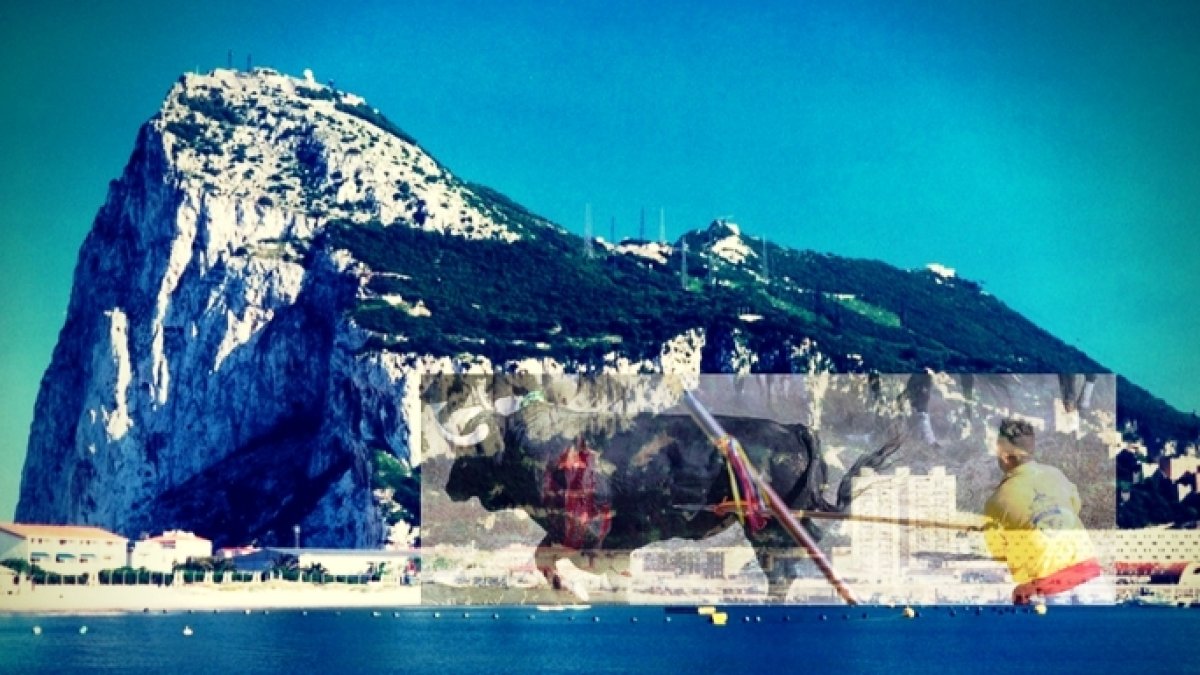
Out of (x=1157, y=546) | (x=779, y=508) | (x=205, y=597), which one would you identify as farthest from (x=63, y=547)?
(x=1157, y=546)

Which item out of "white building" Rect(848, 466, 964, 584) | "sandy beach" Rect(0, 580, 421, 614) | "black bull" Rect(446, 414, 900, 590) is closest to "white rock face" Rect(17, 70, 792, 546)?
"sandy beach" Rect(0, 580, 421, 614)

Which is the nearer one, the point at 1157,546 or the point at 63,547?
the point at 63,547

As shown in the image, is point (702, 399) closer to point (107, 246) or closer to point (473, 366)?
point (473, 366)

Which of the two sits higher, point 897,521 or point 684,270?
point 684,270

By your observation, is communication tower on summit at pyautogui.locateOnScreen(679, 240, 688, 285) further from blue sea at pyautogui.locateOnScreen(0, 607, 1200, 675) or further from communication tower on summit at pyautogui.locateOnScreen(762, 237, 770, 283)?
blue sea at pyautogui.locateOnScreen(0, 607, 1200, 675)

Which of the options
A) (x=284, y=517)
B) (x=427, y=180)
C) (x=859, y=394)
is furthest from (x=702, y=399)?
(x=427, y=180)

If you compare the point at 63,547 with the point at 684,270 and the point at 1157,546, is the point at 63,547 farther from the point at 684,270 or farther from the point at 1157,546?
the point at 1157,546

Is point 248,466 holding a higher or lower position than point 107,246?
lower
